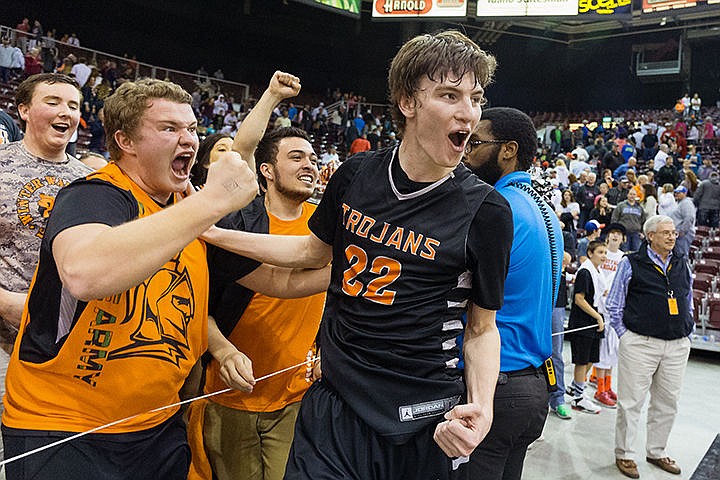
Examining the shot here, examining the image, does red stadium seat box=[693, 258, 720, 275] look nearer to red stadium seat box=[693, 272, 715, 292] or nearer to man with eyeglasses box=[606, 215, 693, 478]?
red stadium seat box=[693, 272, 715, 292]

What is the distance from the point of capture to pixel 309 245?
2203 mm

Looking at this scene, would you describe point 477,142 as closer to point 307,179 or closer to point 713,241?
point 307,179

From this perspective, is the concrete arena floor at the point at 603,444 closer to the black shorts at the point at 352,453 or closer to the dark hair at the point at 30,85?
the black shorts at the point at 352,453

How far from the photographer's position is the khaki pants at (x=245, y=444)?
279cm

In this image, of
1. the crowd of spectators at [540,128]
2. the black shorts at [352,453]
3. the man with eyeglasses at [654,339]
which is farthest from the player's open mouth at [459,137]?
the crowd of spectators at [540,128]

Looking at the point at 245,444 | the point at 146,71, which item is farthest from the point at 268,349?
the point at 146,71

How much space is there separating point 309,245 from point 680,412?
5954 mm

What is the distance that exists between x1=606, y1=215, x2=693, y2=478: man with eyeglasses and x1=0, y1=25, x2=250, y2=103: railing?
43.9 ft

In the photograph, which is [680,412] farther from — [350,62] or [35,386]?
[350,62]

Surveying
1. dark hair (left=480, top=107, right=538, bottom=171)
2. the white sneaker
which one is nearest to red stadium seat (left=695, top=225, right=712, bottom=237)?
the white sneaker

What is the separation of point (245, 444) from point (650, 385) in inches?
154

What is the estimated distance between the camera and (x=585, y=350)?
6617 mm

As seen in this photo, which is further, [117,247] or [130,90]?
[130,90]

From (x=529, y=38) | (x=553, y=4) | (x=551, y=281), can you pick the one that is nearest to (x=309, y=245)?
(x=551, y=281)
